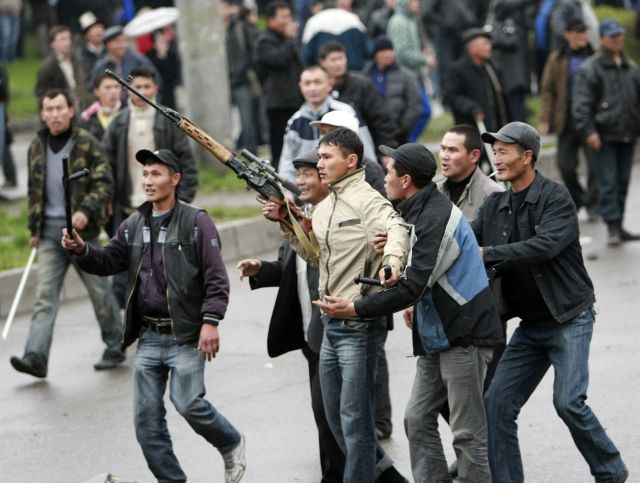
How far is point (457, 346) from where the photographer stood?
21.4ft

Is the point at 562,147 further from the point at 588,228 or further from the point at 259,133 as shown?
the point at 259,133

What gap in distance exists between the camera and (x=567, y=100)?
13867mm

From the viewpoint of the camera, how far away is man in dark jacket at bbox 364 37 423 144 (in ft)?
45.3

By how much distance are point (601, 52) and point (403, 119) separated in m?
1.89

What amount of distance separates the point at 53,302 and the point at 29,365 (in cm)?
50

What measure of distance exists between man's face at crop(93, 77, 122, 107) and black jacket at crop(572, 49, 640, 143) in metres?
3.92

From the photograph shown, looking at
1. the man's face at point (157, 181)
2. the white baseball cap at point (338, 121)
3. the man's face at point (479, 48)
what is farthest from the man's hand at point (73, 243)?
the man's face at point (479, 48)

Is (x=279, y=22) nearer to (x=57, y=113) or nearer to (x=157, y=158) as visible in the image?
(x=57, y=113)

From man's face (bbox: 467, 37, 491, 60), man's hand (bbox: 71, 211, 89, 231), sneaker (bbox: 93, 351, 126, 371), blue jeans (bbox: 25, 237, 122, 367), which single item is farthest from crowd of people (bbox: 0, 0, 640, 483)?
man's face (bbox: 467, 37, 491, 60)

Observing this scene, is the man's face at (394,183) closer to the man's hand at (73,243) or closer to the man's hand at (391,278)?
the man's hand at (391,278)

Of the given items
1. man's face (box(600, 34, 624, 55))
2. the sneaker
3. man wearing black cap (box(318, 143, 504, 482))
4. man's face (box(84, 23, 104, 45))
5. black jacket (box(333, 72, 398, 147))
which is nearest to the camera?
man wearing black cap (box(318, 143, 504, 482))

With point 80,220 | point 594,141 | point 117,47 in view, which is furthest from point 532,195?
point 117,47

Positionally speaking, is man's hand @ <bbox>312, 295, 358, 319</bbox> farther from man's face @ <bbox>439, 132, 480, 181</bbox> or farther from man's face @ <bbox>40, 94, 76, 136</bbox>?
man's face @ <bbox>40, 94, 76, 136</bbox>

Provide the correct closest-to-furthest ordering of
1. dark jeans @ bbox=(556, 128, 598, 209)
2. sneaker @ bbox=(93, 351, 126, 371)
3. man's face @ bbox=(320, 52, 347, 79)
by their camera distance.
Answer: sneaker @ bbox=(93, 351, 126, 371), man's face @ bbox=(320, 52, 347, 79), dark jeans @ bbox=(556, 128, 598, 209)
